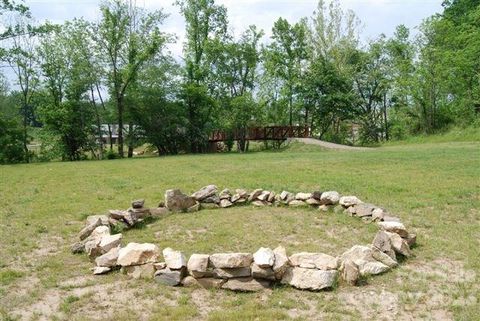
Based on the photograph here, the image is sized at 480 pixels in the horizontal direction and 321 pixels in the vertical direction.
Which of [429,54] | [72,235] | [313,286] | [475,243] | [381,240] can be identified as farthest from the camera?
[429,54]

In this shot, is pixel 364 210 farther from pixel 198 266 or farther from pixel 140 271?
pixel 140 271

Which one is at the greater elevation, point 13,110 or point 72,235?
point 13,110

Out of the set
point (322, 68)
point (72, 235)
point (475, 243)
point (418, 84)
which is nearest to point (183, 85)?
point (322, 68)

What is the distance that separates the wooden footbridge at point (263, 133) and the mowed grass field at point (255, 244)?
1871cm

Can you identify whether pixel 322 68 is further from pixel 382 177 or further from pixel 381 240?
pixel 381 240

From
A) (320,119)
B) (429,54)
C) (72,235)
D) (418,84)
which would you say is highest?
(429,54)

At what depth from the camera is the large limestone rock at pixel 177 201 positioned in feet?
27.0

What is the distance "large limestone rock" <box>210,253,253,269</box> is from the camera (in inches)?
180

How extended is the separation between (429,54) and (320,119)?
9.62m

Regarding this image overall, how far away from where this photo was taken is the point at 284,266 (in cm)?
463

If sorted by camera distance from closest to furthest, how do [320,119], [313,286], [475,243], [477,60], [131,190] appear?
[313,286] → [475,243] → [131,190] → [477,60] → [320,119]

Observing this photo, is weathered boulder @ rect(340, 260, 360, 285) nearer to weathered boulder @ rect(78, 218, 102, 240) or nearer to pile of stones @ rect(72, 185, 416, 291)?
pile of stones @ rect(72, 185, 416, 291)

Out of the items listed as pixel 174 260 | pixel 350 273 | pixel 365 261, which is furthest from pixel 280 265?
pixel 174 260

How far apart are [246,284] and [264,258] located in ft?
1.11
